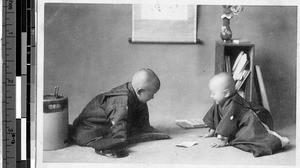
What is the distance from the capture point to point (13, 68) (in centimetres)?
157

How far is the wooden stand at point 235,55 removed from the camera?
5.19ft

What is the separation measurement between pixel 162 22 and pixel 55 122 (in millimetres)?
397

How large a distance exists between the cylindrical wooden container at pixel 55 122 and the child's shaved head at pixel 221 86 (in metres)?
0.40

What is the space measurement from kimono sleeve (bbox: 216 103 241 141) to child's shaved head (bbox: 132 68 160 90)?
8.3 inches

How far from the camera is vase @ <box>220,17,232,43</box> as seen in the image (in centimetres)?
158

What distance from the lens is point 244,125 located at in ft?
5.19

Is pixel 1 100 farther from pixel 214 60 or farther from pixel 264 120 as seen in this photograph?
pixel 264 120

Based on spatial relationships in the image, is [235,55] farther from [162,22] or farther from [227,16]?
[162,22]

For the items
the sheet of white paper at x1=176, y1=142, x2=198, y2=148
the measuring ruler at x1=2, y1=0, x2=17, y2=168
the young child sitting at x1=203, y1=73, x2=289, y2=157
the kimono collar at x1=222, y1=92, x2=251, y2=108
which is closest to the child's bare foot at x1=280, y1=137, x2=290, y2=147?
the young child sitting at x1=203, y1=73, x2=289, y2=157

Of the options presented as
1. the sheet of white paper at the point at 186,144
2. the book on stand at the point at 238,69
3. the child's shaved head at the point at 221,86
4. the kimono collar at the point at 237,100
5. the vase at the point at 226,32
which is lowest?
the sheet of white paper at the point at 186,144

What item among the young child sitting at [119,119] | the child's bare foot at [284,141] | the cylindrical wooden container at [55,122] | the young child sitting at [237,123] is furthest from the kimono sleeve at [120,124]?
the child's bare foot at [284,141]

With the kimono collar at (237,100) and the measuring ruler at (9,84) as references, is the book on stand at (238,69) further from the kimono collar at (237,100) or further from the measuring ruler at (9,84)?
the measuring ruler at (9,84)

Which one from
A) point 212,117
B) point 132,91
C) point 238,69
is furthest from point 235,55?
point 132,91

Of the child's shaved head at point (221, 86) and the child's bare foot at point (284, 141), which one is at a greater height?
the child's shaved head at point (221, 86)
